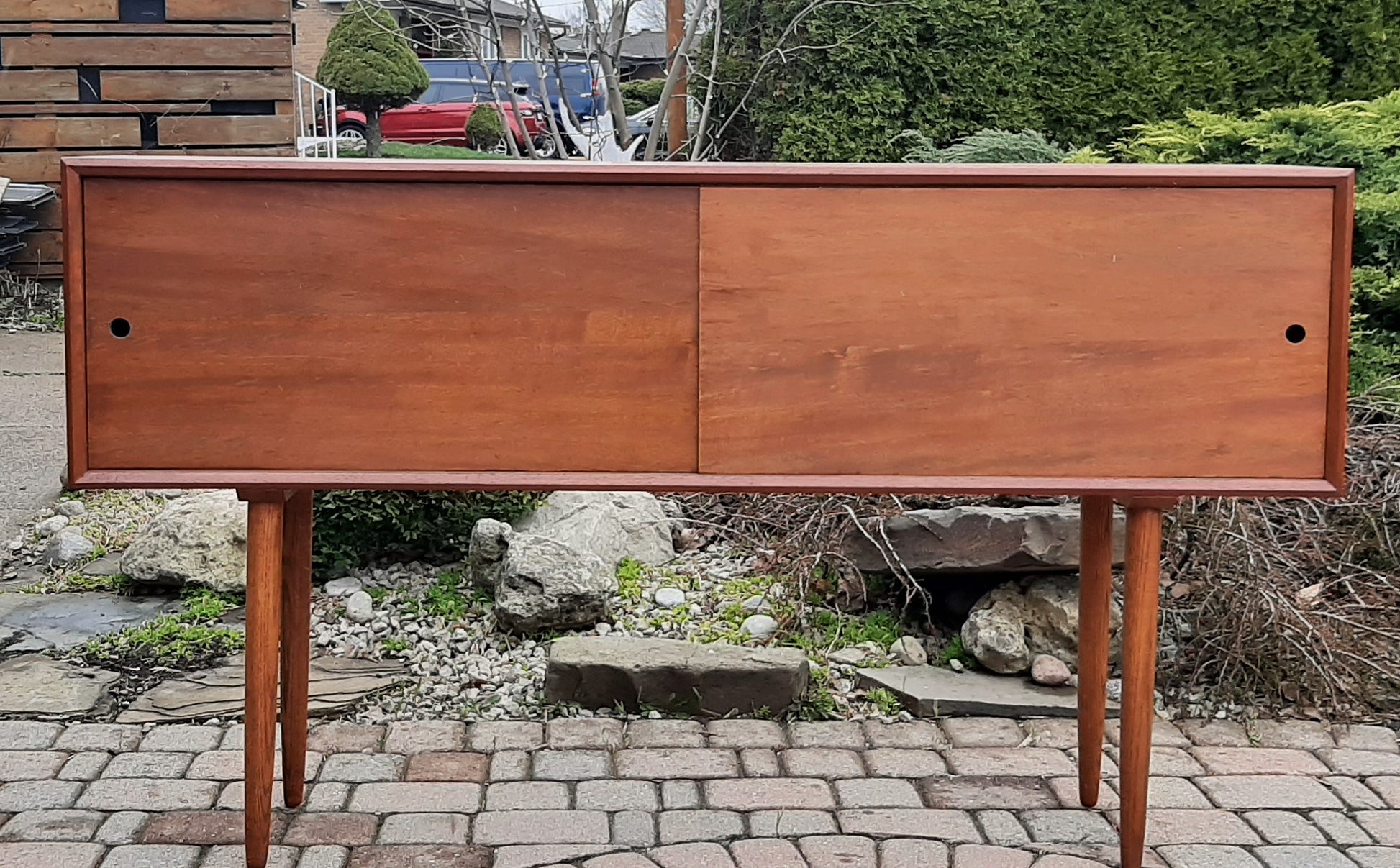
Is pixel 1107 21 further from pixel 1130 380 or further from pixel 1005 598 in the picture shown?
pixel 1130 380

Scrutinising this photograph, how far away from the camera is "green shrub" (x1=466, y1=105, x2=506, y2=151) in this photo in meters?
18.6

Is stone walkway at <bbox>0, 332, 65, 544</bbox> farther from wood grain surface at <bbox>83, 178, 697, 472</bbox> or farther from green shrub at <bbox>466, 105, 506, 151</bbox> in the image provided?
green shrub at <bbox>466, 105, 506, 151</bbox>

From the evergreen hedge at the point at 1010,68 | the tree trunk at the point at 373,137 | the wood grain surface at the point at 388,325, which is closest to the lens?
the wood grain surface at the point at 388,325

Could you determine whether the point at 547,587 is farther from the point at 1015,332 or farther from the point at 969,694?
the point at 1015,332

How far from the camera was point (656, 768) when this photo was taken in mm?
2670

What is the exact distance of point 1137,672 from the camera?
83.4 inches

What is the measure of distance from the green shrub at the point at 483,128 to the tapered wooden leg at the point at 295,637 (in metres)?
16.3

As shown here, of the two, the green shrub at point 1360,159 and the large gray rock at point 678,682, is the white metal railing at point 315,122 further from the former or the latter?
the large gray rock at point 678,682

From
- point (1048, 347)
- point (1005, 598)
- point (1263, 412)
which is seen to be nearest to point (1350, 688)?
point (1005, 598)

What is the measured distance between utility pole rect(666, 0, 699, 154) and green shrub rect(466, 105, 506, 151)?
376 inches

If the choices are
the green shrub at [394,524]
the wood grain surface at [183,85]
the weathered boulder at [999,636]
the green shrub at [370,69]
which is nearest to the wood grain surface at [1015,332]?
the weathered boulder at [999,636]

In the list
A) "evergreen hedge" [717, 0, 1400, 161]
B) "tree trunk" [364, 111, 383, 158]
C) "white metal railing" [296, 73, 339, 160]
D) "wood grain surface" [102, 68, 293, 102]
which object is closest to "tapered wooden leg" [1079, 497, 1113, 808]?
"evergreen hedge" [717, 0, 1400, 161]

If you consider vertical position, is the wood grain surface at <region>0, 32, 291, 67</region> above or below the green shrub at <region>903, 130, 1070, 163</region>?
above

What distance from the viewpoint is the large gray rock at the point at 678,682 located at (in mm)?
2939
